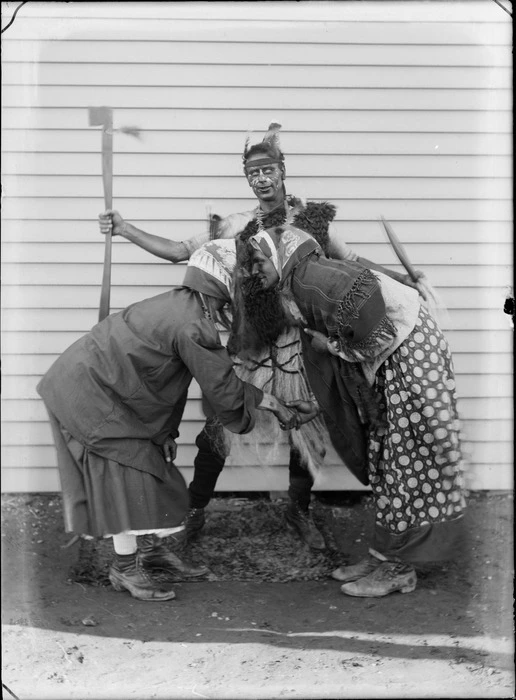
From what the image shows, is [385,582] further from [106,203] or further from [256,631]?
[106,203]

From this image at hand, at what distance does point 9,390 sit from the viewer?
3.79m

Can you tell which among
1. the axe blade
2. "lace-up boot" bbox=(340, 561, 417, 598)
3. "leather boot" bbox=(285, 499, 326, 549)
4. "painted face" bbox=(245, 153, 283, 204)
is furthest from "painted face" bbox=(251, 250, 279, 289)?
"lace-up boot" bbox=(340, 561, 417, 598)

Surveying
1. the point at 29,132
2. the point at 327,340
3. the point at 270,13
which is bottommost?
the point at 327,340

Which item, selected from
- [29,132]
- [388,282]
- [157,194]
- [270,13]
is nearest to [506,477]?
[388,282]

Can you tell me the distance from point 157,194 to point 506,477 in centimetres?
227

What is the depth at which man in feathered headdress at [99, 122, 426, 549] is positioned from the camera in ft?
11.0

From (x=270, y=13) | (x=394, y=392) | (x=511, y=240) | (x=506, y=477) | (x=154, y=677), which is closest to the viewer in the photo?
(x=154, y=677)

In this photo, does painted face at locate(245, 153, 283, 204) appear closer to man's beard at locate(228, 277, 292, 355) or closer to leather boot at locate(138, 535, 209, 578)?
man's beard at locate(228, 277, 292, 355)

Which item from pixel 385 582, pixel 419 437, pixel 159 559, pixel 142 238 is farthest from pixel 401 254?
pixel 159 559

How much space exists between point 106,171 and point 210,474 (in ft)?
4.66

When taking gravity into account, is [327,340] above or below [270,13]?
below

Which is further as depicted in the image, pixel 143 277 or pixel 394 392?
pixel 143 277

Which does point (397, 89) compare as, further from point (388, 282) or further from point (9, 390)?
point (9, 390)

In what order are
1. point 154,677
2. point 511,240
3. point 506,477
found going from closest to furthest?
1. point 154,677
2. point 511,240
3. point 506,477
